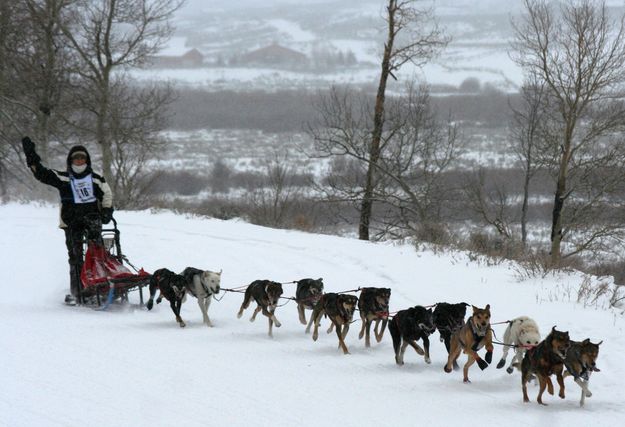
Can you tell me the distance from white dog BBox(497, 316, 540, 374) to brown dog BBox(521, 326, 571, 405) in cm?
50

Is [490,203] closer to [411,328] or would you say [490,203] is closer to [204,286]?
[204,286]

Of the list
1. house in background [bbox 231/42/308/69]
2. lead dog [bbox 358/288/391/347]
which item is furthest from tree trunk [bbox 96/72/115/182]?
house in background [bbox 231/42/308/69]

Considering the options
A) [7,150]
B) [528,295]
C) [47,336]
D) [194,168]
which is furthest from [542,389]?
[194,168]

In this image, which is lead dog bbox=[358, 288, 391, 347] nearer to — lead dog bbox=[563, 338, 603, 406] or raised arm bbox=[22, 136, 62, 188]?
lead dog bbox=[563, 338, 603, 406]

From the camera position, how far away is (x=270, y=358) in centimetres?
729

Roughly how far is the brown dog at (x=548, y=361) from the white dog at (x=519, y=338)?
500 mm

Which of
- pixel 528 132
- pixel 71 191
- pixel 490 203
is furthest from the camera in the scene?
pixel 490 203

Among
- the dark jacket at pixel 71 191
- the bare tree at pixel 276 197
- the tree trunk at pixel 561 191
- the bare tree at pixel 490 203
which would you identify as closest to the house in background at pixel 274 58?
the bare tree at pixel 276 197

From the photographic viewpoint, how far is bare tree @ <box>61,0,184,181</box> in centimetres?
2344

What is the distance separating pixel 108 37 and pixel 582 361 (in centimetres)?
2146

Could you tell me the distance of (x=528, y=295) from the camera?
9.17m

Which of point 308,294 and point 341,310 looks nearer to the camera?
point 341,310

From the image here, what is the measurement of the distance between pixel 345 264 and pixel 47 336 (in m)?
5.41

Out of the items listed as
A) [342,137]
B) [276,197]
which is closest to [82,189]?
[342,137]
